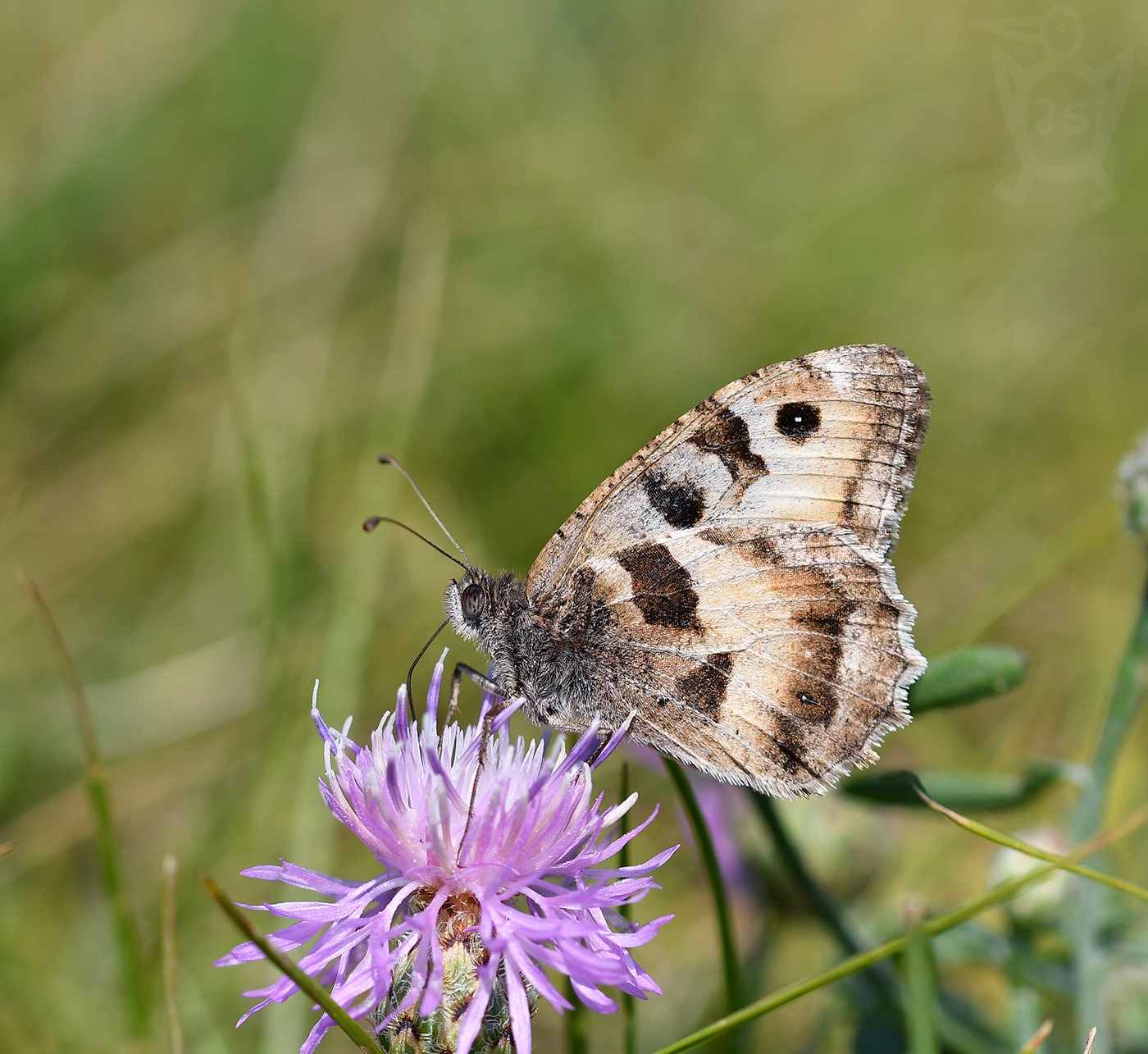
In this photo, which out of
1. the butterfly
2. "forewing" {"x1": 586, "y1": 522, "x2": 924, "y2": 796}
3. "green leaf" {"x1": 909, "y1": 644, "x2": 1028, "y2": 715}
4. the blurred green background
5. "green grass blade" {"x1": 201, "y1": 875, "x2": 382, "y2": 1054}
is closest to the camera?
"green grass blade" {"x1": 201, "y1": 875, "x2": 382, "y2": 1054}

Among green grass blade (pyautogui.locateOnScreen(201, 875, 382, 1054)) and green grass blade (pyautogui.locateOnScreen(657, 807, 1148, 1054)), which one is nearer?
green grass blade (pyautogui.locateOnScreen(201, 875, 382, 1054))

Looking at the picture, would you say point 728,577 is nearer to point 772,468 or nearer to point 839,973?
point 772,468

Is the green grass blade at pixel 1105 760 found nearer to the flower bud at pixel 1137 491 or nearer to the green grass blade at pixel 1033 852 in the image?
the flower bud at pixel 1137 491

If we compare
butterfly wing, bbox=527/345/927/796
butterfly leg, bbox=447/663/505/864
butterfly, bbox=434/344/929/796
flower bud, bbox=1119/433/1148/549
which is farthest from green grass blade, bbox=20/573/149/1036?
flower bud, bbox=1119/433/1148/549

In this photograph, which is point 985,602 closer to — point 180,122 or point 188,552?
point 188,552

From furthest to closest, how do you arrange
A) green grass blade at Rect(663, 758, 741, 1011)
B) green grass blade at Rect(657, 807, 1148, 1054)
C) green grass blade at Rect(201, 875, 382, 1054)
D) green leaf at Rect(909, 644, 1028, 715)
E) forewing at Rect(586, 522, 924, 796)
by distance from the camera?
forewing at Rect(586, 522, 924, 796), green leaf at Rect(909, 644, 1028, 715), green grass blade at Rect(663, 758, 741, 1011), green grass blade at Rect(657, 807, 1148, 1054), green grass blade at Rect(201, 875, 382, 1054)

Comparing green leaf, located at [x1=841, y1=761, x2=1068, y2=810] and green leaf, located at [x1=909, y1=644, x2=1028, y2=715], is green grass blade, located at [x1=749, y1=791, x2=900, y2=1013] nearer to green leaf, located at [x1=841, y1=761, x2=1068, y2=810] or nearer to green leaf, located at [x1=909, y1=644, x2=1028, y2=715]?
green leaf, located at [x1=841, y1=761, x2=1068, y2=810]

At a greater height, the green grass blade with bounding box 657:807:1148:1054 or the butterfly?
the butterfly

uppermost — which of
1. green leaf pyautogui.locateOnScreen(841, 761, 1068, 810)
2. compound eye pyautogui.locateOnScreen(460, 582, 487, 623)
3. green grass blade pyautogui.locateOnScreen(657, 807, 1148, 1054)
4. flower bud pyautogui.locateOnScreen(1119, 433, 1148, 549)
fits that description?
compound eye pyautogui.locateOnScreen(460, 582, 487, 623)
